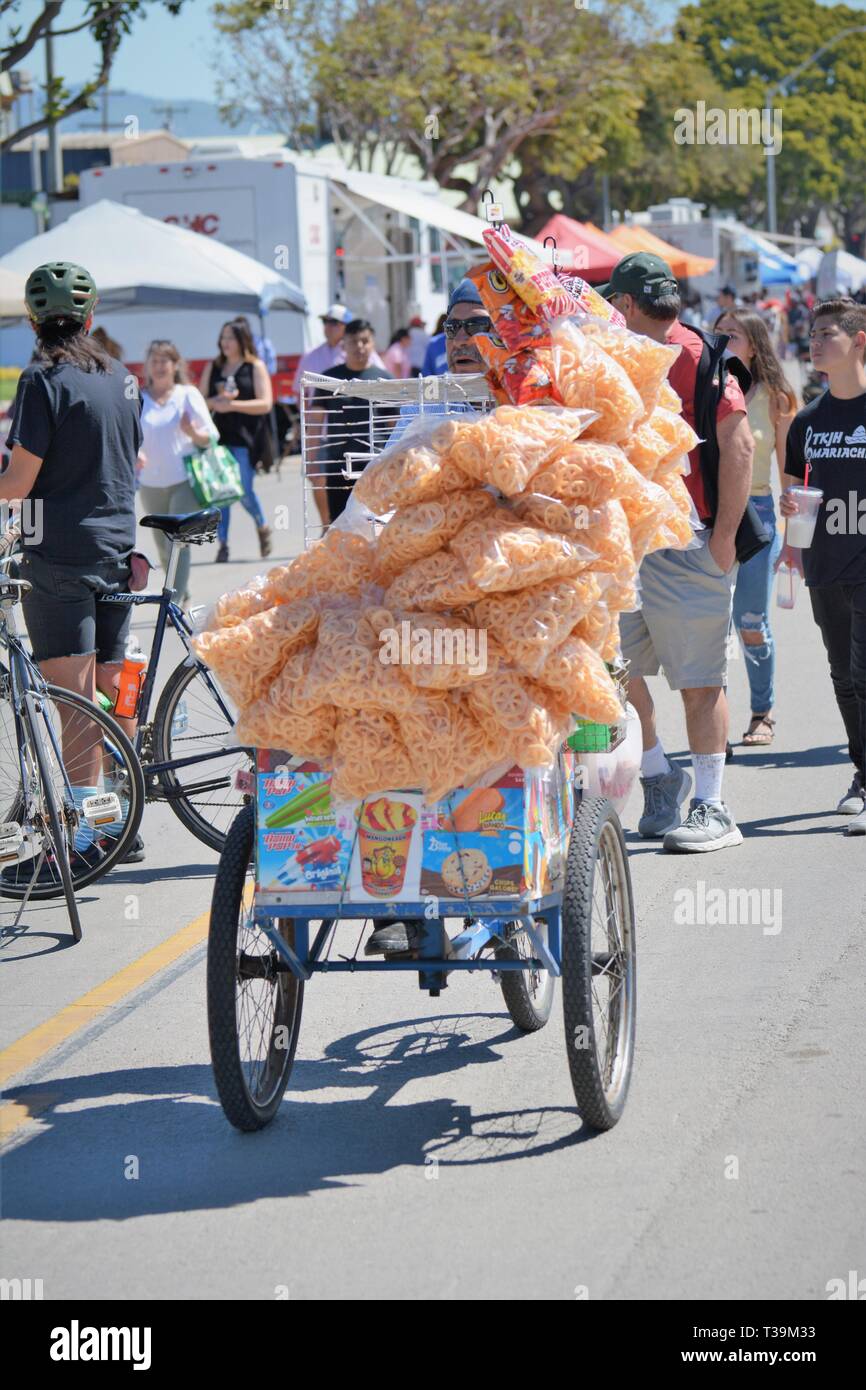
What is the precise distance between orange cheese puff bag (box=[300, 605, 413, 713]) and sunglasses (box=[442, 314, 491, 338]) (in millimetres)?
2833

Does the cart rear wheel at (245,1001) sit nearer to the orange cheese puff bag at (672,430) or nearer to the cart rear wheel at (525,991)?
the cart rear wheel at (525,991)

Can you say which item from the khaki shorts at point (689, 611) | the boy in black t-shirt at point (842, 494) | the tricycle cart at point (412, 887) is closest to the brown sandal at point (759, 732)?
the boy in black t-shirt at point (842, 494)

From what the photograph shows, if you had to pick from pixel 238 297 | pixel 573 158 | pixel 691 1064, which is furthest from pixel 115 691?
pixel 573 158

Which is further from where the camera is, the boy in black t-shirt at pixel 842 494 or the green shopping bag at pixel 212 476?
the green shopping bag at pixel 212 476

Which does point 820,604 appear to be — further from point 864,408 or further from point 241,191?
point 241,191

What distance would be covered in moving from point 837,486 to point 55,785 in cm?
345

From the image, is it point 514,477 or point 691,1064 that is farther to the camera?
point 691,1064

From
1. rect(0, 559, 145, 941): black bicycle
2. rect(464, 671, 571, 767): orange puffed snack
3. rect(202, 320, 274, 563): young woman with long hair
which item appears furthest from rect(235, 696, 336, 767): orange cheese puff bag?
rect(202, 320, 274, 563): young woman with long hair

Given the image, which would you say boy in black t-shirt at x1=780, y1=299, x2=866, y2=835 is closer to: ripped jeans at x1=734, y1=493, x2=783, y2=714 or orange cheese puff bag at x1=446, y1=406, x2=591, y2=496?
ripped jeans at x1=734, y1=493, x2=783, y2=714

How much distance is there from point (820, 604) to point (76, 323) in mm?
3329

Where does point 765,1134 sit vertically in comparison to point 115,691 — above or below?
below

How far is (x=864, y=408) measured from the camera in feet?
24.6

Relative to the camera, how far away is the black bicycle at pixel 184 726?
7.10 metres

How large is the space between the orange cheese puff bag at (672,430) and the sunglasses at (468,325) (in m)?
2.03
